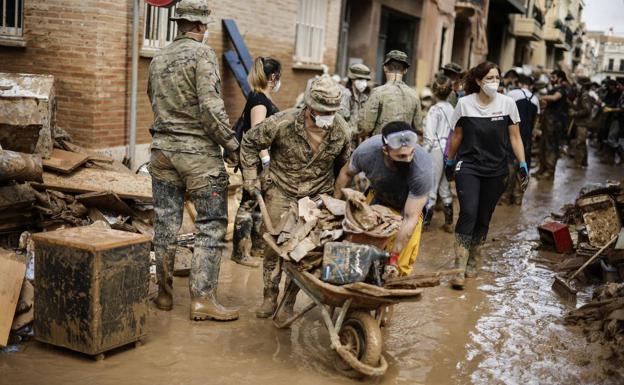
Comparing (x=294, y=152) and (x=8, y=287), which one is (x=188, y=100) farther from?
(x=8, y=287)

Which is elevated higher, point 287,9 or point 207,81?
point 287,9

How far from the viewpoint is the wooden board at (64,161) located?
273 inches

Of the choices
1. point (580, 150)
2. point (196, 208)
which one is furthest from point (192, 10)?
point (580, 150)

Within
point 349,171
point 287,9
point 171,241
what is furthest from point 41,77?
point 287,9

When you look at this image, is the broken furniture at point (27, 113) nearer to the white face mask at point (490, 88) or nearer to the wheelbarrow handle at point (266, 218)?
the wheelbarrow handle at point (266, 218)

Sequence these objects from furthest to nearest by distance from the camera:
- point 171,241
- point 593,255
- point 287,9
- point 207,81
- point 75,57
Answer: point 287,9, point 75,57, point 593,255, point 171,241, point 207,81

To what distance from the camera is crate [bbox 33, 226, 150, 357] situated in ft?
14.9

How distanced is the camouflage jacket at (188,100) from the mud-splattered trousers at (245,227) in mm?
1635

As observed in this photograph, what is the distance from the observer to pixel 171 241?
5.70 meters

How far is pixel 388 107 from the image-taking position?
8.39m


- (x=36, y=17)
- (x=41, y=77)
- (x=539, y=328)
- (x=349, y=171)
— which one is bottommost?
(x=539, y=328)

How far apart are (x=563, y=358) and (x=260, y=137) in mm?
2786

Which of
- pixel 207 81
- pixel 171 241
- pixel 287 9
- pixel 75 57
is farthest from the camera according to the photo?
pixel 287 9

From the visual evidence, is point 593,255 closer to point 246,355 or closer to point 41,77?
point 246,355
